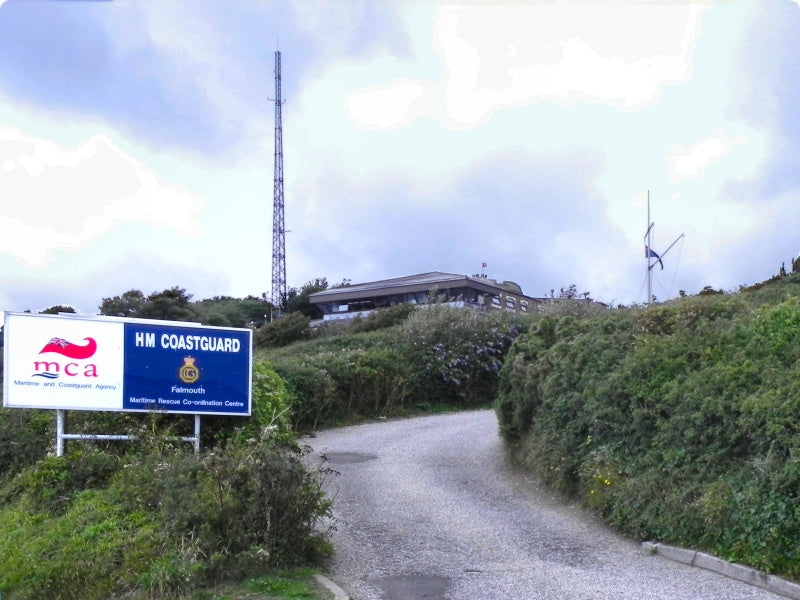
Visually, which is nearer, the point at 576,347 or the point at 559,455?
the point at 559,455

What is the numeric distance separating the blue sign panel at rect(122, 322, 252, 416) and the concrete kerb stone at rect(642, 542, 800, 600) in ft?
18.4

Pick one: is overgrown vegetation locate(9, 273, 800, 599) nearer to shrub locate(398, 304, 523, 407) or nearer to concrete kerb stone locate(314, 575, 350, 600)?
concrete kerb stone locate(314, 575, 350, 600)

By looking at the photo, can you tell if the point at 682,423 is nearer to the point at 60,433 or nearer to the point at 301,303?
the point at 60,433

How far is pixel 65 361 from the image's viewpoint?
35.2ft

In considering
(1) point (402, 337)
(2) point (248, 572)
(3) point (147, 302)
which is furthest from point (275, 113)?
(2) point (248, 572)

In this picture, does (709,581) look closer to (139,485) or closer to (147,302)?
(139,485)

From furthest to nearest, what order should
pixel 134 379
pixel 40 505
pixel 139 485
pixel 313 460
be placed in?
pixel 313 460 < pixel 134 379 < pixel 40 505 < pixel 139 485

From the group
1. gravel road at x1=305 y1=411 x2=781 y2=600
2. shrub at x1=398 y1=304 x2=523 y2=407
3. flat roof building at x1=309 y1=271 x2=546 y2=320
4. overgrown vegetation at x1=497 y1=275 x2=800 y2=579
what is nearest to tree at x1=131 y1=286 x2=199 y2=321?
flat roof building at x1=309 y1=271 x2=546 y2=320

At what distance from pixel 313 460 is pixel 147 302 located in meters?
26.7

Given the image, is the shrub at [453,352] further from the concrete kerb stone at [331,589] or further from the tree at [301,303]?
the tree at [301,303]

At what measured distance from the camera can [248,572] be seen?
25.3ft

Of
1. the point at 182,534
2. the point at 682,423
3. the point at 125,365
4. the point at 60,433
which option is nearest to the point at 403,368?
the point at 125,365

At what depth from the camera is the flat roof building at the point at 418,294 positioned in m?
44.7

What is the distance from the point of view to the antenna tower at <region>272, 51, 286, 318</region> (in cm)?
4716
